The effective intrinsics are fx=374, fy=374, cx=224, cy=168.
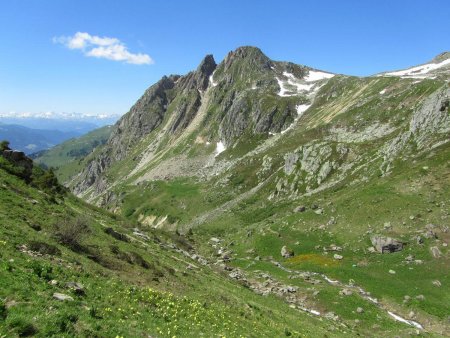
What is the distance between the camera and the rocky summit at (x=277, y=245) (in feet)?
70.4

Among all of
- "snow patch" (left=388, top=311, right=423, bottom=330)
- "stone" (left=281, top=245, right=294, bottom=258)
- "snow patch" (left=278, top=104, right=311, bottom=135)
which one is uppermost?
"snow patch" (left=278, top=104, right=311, bottom=135)

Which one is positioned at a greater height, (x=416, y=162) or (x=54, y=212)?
(x=416, y=162)

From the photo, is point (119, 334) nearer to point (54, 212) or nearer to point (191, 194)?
point (54, 212)

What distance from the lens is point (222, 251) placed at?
2840 inches

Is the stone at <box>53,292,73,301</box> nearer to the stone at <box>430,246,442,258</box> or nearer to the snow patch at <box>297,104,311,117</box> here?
the stone at <box>430,246,442,258</box>

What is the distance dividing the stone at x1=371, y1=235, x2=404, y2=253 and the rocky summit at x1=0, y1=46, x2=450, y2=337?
20 centimetres

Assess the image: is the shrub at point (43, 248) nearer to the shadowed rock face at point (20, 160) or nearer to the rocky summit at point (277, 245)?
the rocky summit at point (277, 245)

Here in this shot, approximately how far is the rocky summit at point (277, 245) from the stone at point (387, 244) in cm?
20

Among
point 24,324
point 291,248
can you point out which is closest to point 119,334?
point 24,324

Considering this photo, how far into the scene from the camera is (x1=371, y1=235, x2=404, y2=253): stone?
175 ft

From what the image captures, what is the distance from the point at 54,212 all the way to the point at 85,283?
20063 mm

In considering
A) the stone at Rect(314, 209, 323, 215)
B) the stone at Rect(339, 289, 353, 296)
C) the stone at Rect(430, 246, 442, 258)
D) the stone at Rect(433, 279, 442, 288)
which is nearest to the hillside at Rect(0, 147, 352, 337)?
→ the stone at Rect(339, 289, 353, 296)

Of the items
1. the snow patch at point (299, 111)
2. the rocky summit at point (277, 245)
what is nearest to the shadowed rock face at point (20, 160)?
the rocky summit at point (277, 245)

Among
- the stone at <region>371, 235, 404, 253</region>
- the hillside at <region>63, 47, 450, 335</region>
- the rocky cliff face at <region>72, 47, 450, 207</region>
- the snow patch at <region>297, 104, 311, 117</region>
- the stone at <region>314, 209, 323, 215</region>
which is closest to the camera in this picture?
the hillside at <region>63, 47, 450, 335</region>
